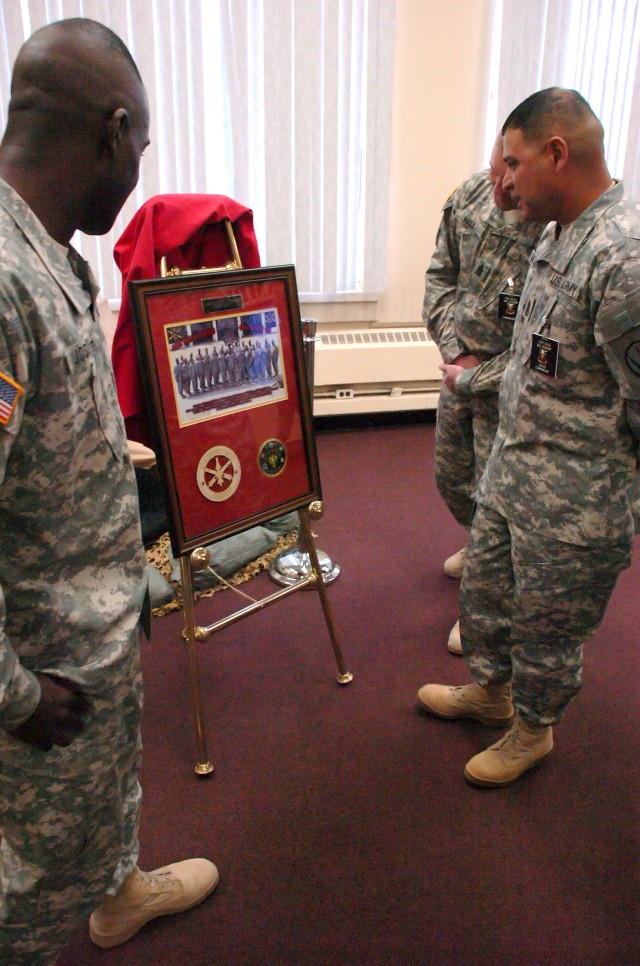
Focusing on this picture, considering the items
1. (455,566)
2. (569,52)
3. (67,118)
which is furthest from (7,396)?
(569,52)

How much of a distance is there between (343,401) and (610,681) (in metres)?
2.49

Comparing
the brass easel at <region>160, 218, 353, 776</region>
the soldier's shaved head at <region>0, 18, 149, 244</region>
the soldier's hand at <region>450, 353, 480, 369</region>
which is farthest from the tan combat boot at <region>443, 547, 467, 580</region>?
the soldier's shaved head at <region>0, 18, 149, 244</region>

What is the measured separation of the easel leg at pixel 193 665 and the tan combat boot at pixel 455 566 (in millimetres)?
1300

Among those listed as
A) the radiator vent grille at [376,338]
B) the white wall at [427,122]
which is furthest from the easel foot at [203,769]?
the white wall at [427,122]

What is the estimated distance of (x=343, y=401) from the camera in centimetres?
436

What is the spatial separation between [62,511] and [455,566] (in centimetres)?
213

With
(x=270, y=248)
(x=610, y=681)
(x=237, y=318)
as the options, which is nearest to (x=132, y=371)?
(x=237, y=318)

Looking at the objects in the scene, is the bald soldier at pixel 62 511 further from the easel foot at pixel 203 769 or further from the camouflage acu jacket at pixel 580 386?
the camouflage acu jacket at pixel 580 386

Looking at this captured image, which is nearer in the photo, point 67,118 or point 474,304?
point 67,118

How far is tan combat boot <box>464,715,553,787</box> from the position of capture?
1.85m

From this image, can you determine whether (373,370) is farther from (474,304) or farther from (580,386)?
(580,386)

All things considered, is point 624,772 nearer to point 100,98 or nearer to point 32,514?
point 32,514

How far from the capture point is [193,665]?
1.87 m

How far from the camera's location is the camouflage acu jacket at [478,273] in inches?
82.4
